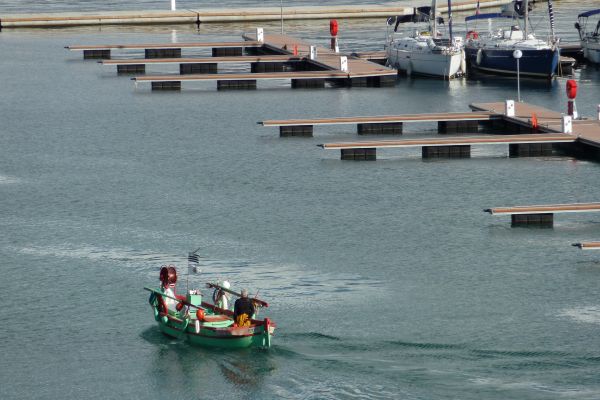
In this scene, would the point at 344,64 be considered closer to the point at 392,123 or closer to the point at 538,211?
the point at 392,123

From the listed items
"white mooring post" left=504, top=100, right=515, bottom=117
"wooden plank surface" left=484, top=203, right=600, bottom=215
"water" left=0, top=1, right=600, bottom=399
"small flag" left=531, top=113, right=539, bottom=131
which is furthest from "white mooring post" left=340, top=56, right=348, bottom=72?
"wooden plank surface" left=484, top=203, right=600, bottom=215

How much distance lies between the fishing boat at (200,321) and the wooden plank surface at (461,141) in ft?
77.4

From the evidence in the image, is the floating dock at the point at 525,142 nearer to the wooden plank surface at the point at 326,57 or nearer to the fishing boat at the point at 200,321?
the wooden plank surface at the point at 326,57

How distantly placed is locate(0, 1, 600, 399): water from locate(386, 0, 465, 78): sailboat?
11.6 meters

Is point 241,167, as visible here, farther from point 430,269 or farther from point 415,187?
point 430,269

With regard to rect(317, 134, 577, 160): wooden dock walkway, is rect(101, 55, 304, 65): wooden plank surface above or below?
above

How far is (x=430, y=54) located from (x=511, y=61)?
5416 mm

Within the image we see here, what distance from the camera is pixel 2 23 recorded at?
4722 inches

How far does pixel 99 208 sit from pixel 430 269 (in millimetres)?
15744

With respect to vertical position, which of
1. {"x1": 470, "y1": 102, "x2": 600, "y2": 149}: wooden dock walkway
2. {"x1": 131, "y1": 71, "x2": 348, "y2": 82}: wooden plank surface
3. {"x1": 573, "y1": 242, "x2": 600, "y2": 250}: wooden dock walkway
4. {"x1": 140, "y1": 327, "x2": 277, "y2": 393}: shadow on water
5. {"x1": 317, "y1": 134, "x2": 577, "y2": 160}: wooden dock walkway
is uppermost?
{"x1": 131, "y1": 71, "x2": 348, "y2": 82}: wooden plank surface

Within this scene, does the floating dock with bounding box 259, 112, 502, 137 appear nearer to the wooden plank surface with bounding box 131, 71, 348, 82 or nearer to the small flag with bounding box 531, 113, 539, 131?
the small flag with bounding box 531, 113, 539, 131

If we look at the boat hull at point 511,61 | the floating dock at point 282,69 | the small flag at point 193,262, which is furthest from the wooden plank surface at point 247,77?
the small flag at point 193,262

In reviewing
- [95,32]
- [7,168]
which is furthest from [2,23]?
[7,168]

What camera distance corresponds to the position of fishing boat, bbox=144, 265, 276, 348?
39.3 meters
